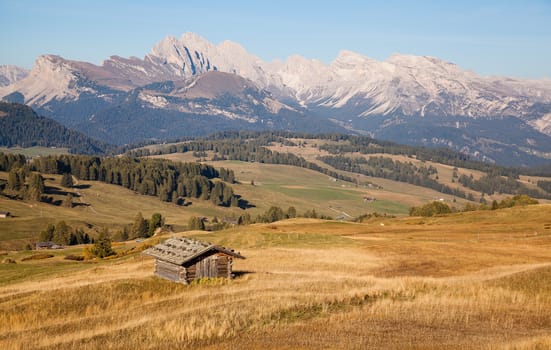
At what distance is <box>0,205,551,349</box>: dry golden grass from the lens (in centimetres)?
2619

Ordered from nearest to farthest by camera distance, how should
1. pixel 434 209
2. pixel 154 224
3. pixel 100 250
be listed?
pixel 100 250
pixel 154 224
pixel 434 209

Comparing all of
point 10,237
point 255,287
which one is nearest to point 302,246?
point 255,287

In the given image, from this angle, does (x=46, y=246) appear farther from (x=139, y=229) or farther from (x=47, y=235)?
(x=139, y=229)

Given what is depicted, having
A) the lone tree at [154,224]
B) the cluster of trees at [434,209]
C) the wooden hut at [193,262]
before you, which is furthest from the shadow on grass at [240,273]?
the cluster of trees at [434,209]

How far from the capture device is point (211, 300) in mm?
38406

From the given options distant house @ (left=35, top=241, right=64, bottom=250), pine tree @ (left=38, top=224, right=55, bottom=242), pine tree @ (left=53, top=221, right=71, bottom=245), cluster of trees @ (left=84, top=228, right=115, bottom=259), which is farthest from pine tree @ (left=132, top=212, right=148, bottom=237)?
cluster of trees @ (left=84, top=228, right=115, bottom=259)

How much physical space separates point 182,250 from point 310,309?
19180 mm

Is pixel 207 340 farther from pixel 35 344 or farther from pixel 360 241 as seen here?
pixel 360 241

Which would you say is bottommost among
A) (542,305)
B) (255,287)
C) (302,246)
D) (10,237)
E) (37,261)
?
Answer: (10,237)

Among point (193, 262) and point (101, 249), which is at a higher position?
point (193, 262)

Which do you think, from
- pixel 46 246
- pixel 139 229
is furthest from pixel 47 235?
pixel 139 229

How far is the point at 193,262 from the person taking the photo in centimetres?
4788

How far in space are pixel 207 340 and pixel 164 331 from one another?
275cm

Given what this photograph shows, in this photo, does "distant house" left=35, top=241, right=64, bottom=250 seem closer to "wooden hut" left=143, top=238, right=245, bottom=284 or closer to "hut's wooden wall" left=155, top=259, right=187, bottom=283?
"hut's wooden wall" left=155, top=259, right=187, bottom=283
